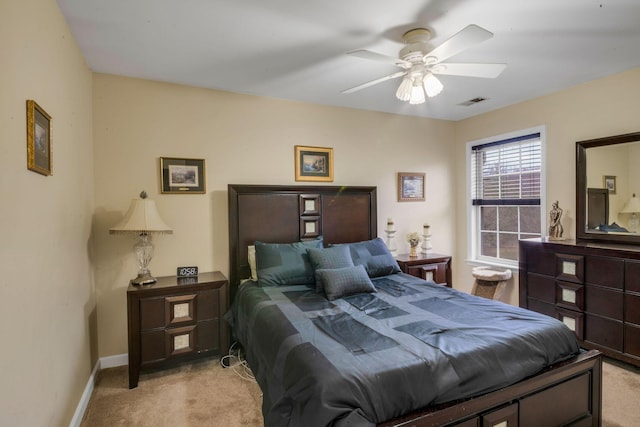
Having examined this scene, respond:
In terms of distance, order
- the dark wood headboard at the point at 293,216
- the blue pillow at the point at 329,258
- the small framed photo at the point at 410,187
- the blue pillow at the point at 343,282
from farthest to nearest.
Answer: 1. the small framed photo at the point at 410,187
2. the dark wood headboard at the point at 293,216
3. the blue pillow at the point at 329,258
4. the blue pillow at the point at 343,282

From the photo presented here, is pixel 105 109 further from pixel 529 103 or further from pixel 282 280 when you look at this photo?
pixel 529 103

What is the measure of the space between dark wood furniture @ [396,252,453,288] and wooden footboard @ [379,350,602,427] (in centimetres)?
185

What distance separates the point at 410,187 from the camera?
425cm

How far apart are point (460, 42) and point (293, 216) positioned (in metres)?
2.16

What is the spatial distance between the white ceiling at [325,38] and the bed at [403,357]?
1.66 m

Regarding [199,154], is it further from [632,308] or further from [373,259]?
[632,308]

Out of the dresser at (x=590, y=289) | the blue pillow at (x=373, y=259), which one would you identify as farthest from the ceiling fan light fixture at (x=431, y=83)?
the dresser at (x=590, y=289)

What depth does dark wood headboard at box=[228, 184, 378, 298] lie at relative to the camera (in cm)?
320

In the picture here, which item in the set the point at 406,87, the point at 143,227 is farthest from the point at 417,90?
the point at 143,227

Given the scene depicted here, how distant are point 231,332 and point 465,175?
3.50 m

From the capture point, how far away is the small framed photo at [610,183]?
299 cm

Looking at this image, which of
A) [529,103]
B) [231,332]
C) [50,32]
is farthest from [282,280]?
[529,103]

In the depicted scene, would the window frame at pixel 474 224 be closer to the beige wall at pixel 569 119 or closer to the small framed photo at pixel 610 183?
the beige wall at pixel 569 119

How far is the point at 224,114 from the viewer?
326cm
